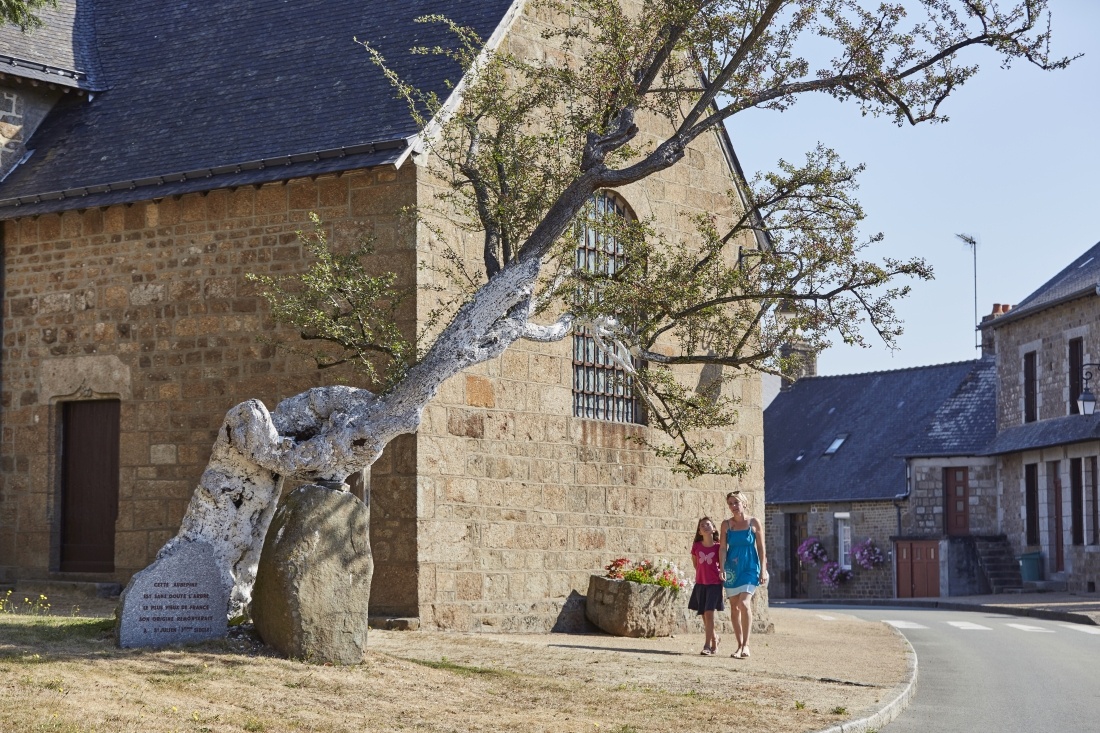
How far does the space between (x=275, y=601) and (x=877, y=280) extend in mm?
5631

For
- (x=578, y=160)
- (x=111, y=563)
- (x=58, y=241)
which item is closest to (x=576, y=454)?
(x=578, y=160)

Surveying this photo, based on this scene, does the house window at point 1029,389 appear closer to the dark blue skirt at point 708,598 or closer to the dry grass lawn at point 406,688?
the dark blue skirt at point 708,598

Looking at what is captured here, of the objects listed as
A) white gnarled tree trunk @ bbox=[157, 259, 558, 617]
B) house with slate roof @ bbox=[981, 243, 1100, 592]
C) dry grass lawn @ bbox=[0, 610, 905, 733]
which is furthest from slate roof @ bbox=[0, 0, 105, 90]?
house with slate roof @ bbox=[981, 243, 1100, 592]

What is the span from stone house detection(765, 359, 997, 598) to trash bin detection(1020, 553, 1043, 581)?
1458 mm

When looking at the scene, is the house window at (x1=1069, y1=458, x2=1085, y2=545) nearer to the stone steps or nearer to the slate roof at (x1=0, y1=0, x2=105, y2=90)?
the stone steps

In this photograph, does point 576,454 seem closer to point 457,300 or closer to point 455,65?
point 457,300

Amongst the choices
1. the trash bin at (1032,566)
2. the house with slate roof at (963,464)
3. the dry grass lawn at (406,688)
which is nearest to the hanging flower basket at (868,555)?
the house with slate roof at (963,464)

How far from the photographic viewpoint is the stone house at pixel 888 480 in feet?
119

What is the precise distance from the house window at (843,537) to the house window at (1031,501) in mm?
6114

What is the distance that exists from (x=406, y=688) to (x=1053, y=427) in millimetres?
26521

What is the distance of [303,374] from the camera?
13.7m

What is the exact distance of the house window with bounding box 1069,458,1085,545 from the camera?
104ft

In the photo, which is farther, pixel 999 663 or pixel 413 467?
pixel 999 663

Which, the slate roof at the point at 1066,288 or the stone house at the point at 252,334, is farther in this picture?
the slate roof at the point at 1066,288
